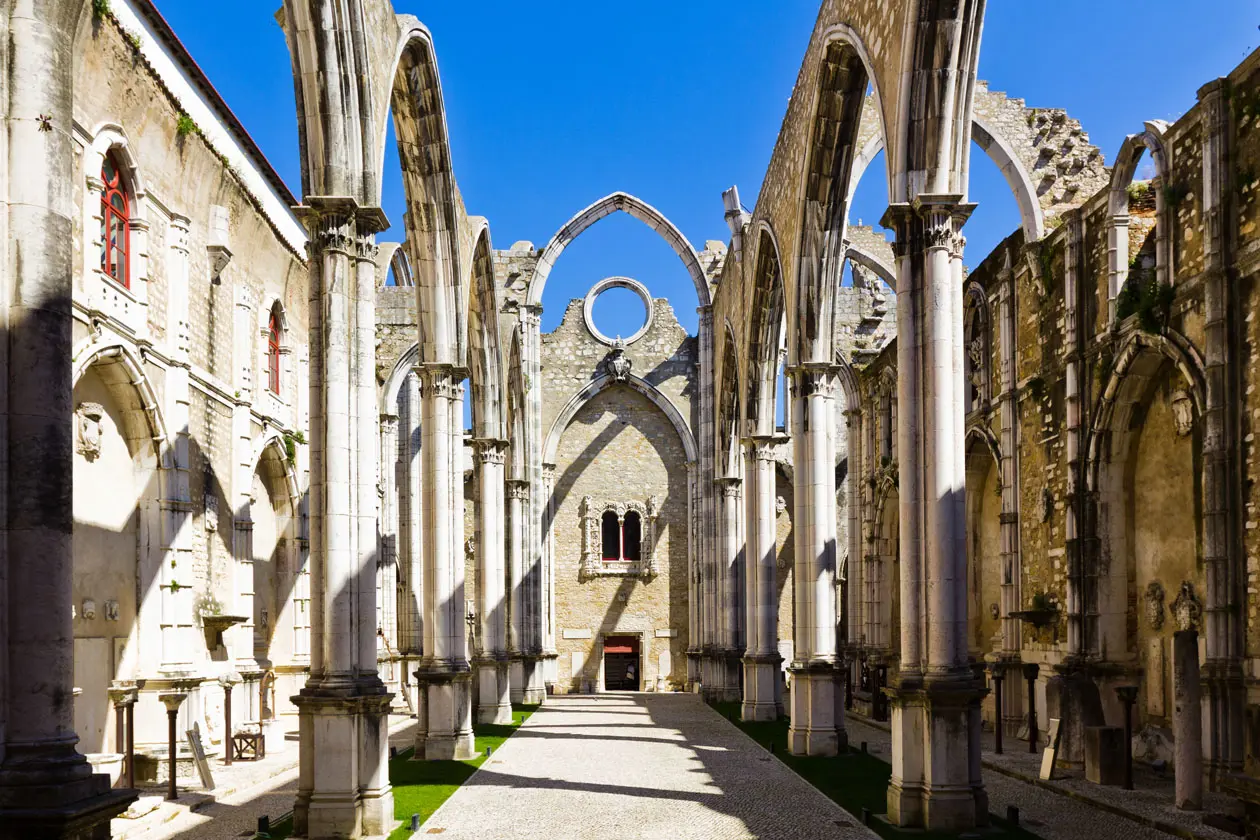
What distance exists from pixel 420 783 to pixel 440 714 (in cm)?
201

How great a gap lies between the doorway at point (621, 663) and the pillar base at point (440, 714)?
16.9m

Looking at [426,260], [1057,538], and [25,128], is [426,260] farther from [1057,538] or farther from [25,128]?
[25,128]

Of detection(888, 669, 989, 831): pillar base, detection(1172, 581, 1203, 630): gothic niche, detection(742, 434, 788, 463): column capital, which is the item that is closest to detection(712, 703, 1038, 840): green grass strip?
detection(888, 669, 989, 831): pillar base

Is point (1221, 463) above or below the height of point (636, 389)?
below

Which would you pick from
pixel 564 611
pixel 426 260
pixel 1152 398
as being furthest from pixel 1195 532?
pixel 564 611

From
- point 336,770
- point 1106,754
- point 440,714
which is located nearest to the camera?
point 336,770

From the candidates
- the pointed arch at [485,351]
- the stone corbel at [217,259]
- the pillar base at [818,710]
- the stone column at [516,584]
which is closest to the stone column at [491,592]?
the pointed arch at [485,351]

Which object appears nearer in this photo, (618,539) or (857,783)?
(857,783)

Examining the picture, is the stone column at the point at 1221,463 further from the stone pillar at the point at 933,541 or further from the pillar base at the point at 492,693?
the pillar base at the point at 492,693

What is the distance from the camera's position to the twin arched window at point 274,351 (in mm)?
20094

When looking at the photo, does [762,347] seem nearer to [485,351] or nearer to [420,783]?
[485,351]

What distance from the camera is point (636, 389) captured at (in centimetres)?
3231

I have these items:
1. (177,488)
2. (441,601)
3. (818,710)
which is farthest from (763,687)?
(177,488)

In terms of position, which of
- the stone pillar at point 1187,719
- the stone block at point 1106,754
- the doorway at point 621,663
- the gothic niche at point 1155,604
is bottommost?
the doorway at point 621,663
